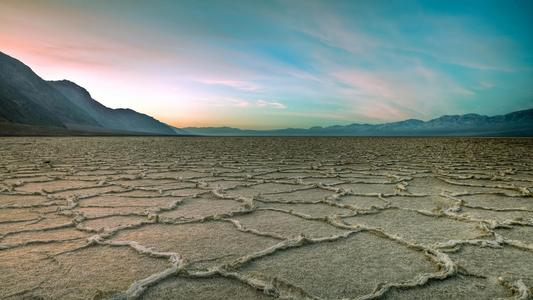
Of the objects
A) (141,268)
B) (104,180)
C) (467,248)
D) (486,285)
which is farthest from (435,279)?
(104,180)

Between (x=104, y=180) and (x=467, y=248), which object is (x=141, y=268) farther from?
(x=104, y=180)

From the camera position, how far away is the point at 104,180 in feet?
14.0

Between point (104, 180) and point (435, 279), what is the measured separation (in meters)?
3.82

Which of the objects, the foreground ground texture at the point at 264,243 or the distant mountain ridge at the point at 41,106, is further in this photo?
the distant mountain ridge at the point at 41,106

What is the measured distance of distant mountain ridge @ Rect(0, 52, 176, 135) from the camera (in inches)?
1649

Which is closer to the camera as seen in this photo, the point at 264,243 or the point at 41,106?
the point at 264,243

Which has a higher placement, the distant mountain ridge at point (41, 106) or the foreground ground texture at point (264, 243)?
the distant mountain ridge at point (41, 106)

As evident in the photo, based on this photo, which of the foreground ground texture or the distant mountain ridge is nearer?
the foreground ground texture

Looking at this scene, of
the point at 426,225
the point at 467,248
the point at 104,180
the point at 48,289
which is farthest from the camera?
the point at 104,180

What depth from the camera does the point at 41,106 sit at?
5325 centimetres

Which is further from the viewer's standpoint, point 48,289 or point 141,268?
point 141,268

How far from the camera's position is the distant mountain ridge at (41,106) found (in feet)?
137

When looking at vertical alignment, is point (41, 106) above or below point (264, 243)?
above

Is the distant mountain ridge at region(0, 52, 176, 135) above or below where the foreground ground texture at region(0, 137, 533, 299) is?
above
